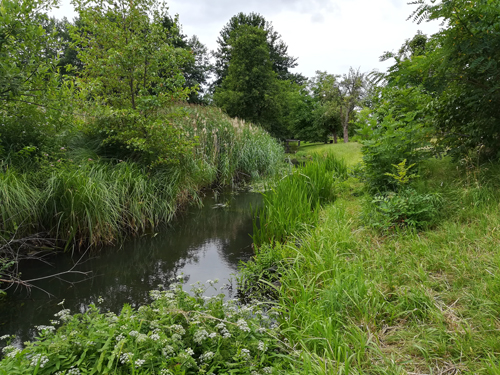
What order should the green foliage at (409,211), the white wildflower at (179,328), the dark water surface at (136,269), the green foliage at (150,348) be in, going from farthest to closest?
1. the green foliage at (409,211)
2. the dark water surface at (136,269)
3. the white wildflower at (179,328)
4. the green foliage at (150,348)

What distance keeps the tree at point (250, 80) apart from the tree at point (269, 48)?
9145 millimetres

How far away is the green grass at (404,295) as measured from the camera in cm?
169

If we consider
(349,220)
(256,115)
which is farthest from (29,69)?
(256,115)

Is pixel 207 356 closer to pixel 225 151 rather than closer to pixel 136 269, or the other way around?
pixel 136 269

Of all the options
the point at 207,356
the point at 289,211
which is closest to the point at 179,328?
the point at 207,356

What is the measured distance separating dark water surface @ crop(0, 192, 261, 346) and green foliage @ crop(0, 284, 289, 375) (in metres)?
1.22

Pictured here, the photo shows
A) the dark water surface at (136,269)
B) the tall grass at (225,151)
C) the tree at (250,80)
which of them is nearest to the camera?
the dark water surface at (136,269)

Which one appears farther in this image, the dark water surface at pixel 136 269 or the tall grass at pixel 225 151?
the tall grass at pixel 225 151

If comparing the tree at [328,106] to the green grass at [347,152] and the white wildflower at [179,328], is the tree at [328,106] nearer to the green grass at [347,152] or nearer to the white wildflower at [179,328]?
the green grass at [347,152]

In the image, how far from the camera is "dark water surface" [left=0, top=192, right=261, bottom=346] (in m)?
3.07

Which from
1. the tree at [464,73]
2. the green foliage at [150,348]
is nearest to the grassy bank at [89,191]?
the green foliage at [150,348]

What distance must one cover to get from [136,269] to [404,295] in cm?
327

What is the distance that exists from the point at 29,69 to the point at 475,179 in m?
5.99

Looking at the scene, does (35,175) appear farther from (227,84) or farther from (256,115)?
(227,84)
